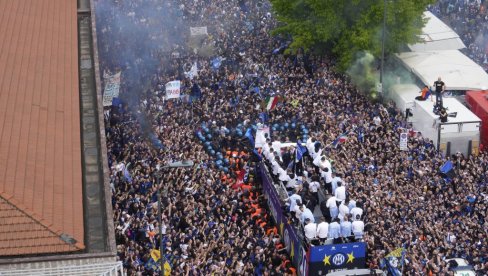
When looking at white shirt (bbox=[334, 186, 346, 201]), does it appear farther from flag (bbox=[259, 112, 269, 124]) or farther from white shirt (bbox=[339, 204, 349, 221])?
flag (bbox=[259, 112, 269, 124])

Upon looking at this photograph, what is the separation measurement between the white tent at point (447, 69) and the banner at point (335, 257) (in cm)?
1520

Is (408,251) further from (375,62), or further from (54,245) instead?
(375,62)

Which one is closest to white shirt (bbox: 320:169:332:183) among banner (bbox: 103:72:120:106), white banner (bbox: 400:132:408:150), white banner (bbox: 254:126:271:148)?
white banner (bbox: 254:126:271:148)

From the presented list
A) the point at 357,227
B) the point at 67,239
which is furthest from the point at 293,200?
the point at 67,239

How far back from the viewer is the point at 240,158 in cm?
3203

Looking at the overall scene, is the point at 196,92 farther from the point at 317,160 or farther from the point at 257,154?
the point at 317,160

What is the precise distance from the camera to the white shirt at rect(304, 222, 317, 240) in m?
24.2

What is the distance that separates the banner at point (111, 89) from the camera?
114 feet

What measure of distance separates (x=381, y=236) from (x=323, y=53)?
1678cm

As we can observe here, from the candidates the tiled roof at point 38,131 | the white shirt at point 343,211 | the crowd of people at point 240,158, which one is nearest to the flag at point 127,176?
the crowd of people at point 240,158

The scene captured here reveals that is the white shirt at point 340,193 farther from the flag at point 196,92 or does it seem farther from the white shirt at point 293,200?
the flag at point 196,92

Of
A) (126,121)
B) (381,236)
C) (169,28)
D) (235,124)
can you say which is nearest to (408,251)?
(381,236)

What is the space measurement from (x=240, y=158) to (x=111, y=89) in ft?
20.6

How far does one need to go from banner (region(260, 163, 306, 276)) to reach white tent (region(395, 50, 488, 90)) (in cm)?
1147
